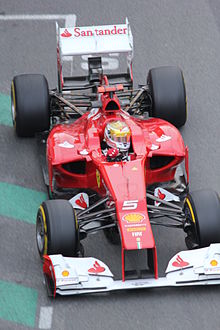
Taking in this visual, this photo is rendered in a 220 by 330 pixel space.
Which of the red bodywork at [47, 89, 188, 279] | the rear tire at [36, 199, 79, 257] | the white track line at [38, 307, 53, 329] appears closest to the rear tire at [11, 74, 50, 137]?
the red bodywork at [47, 89, 188, 279]

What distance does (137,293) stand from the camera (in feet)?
44.5

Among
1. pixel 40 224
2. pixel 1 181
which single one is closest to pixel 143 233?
pixel 40 224

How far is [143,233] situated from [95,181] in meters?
1.63

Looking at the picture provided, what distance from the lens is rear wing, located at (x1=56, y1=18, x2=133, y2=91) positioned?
16.5 meters

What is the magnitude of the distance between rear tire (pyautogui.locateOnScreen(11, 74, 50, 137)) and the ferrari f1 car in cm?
2

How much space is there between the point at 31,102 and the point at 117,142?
88.0 inches

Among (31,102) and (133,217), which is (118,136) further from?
(31,102)

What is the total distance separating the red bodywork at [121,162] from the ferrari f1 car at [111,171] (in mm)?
14

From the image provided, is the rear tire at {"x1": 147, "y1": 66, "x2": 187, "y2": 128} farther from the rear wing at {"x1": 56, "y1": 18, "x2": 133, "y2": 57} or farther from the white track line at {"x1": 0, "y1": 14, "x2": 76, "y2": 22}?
the white track line at {"x1": 0, "y1": 14, "x2": 76, "y2": 22}

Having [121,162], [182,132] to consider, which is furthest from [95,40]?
[121,162]

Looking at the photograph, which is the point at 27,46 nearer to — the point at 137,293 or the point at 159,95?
the point at 159,95

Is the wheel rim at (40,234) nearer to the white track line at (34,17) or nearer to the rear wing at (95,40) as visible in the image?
the rear wing at (95,40)

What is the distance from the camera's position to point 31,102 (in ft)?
54.1

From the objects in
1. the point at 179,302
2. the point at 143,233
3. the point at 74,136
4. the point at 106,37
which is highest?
the point at 106,37
